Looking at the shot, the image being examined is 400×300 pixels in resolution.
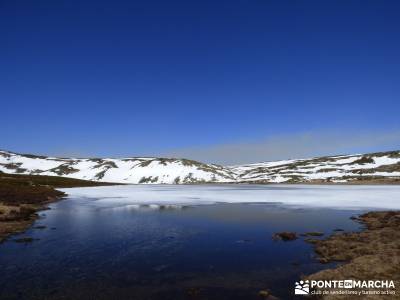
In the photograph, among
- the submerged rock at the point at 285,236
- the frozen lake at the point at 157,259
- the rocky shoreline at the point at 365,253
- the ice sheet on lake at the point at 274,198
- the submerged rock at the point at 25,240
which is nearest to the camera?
the frozen lake at the point at 157,259

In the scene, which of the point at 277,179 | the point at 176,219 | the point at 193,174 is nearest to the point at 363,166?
the point at 277,179

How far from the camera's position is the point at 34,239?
25.9m

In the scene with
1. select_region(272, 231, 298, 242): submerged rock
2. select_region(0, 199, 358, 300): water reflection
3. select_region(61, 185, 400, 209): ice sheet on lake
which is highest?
select_region(61, 185, 400, 209): ice sheet on lake

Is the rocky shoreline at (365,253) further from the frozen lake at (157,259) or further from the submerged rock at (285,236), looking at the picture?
the submerged rock at (285,236)

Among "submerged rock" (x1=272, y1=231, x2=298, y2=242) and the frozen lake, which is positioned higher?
"submerged rock" (x1=272, y1=231, x2=298, y2=242)

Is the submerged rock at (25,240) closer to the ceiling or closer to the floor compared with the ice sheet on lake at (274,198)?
closer to the floor

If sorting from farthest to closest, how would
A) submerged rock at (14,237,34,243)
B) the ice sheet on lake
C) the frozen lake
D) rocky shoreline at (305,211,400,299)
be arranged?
1. the ice sheet on lake
2. submerged rock at (14,237,34,243)
3. rocky shoreline at (305,211,400,299)
4. the frozen lake

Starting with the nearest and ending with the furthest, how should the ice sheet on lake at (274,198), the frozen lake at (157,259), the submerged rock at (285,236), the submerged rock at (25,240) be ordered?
the frozen lake at (157,259)
the submerged rock at (25,240)
the submerged rock at (285,236)
the ice sheet on lake at (274,198)

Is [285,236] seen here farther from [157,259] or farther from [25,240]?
[25,240]

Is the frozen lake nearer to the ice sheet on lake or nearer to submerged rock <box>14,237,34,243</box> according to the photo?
submerged rock <box>14,237,34,243</box>

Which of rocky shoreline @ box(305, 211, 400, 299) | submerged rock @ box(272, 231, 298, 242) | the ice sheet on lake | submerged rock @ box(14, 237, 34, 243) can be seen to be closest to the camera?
rocky shoreline @ box(305, 211, 400, 299)

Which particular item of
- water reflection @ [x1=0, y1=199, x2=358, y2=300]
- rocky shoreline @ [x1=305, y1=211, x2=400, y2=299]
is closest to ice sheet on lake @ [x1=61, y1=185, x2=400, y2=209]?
water reflection @ [x1=0, y1=199, x2=358, y2=300]

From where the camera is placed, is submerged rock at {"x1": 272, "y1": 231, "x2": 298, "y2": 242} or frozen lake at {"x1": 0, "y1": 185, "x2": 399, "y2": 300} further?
submerged rock at {"x1": 272, "y1": 231, "x2": 298, "y2": 242}

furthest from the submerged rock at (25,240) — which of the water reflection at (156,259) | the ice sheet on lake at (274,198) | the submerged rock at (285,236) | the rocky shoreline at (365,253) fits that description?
the ice sheet on lake at (274,198)
